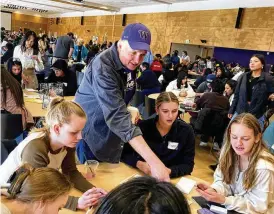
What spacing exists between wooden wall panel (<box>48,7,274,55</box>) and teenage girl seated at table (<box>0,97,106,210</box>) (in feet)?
27.9

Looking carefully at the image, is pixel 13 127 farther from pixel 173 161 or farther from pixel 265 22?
pixel 265 22

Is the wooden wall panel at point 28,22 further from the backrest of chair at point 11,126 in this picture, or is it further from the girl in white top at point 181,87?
the backrest of chair at point 11,126

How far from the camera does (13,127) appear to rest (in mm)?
2701

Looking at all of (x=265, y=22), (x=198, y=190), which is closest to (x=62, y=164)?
(x=198, y=190)

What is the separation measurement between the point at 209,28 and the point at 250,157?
9628mm

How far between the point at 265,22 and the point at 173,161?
8198 mm

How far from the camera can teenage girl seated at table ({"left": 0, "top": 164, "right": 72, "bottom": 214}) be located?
1.14 metres

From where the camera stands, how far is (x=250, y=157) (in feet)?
6.07

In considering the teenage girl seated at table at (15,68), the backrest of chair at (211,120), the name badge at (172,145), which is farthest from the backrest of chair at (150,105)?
the name badge at (172,145)

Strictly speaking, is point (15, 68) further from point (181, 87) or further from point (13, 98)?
point (181, 87)

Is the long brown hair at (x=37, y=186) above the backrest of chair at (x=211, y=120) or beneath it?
above

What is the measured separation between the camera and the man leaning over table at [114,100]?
1576mm

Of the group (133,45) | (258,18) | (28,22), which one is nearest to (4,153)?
(133,45)

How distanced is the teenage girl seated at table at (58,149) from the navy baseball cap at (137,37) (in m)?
0.49
